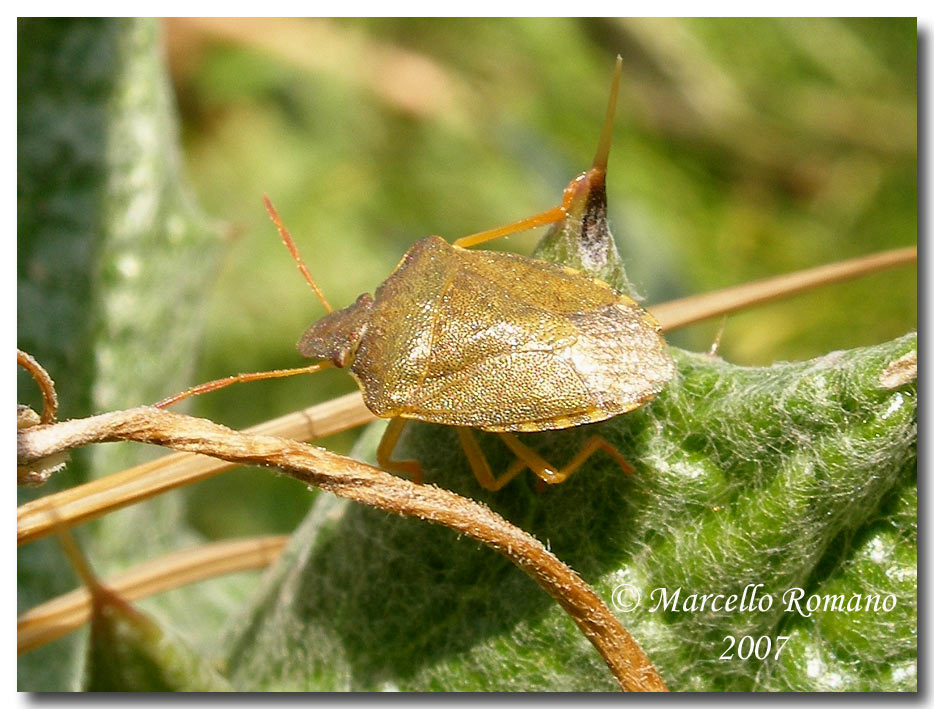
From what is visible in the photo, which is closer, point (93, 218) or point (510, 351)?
point (510, 351)

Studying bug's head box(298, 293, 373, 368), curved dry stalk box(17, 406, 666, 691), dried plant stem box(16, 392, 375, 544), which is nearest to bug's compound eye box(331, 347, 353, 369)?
bug's head box(298, 293, 373, 368)

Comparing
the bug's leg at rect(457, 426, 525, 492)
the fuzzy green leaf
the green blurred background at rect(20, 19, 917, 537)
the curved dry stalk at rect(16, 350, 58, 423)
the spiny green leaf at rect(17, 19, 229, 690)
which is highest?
the green blurred background at rect(20, 19, 917, 537)

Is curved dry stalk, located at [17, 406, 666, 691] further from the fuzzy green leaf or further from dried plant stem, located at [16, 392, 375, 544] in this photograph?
the fuzzy green leaf

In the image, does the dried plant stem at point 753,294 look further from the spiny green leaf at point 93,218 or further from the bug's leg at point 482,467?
the spiny green leaf at point 93,218

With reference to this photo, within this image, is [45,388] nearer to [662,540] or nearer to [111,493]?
[111,493]

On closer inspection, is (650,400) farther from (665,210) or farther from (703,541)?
(665,210)

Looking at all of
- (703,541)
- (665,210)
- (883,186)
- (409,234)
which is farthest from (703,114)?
(703,541)

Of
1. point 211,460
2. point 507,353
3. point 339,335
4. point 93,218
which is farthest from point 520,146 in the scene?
point 211,460

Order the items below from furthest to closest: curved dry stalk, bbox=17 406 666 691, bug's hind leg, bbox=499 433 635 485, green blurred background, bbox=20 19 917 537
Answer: green blurred background, bbox=20 19 917 537 → bug's hind leg, bbox=499 433 635 485 → curved dry stalk, bbox=17 406 666 691

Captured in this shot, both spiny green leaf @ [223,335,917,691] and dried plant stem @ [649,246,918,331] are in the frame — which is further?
dried plant stem @ [649,246,918,331]
